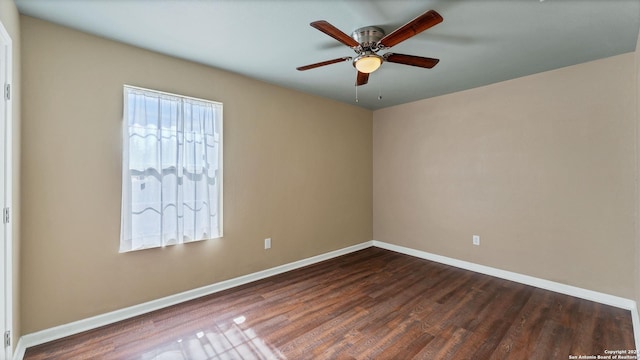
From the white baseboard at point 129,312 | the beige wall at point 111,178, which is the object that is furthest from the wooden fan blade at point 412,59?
the white baseboard at point 129,312

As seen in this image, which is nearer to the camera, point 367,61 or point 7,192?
point 7,192

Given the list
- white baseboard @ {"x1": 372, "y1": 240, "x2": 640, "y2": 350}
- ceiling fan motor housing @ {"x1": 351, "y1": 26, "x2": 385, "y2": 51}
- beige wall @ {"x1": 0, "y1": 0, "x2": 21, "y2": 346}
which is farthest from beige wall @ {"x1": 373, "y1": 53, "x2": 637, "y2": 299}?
beige wall @ {"x1": 0, "y1": 0, "x2": 21, "y2": 346}

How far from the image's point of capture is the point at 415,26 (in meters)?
1.72

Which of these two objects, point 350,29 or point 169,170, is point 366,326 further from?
point 350,29

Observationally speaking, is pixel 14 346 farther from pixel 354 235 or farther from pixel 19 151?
pixel 354 235

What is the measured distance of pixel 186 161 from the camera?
107 inches

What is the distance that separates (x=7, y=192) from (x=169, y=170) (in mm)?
1063

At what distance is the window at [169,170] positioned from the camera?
7.89ft

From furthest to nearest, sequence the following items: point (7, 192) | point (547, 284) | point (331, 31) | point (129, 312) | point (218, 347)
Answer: point (547, 284)
point (129, 312)
point (218, 347)
point (331, 31)
point (7, 192)

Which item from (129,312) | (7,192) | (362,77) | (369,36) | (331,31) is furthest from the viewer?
(362,77)

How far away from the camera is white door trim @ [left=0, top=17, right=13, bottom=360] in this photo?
164 centimetres

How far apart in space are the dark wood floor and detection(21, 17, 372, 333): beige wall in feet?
1.10

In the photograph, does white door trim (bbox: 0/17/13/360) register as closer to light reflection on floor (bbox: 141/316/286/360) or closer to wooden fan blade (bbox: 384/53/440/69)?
light reflection on floor (bbox: 141/316/286/360)

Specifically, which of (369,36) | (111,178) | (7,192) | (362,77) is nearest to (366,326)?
(362,77)
